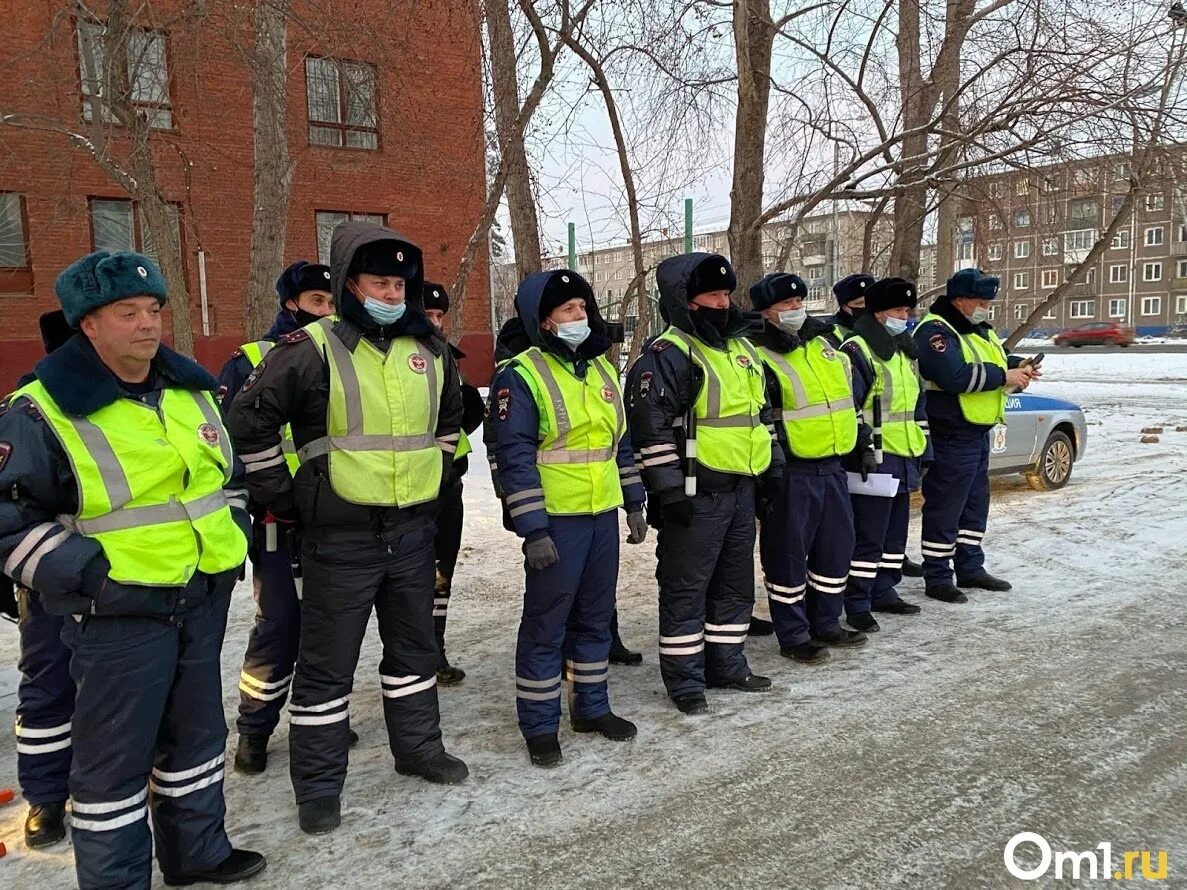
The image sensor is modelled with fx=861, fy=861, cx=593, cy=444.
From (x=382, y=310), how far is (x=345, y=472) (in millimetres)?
656

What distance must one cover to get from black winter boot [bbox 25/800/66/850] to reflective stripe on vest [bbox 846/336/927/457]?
464 cm

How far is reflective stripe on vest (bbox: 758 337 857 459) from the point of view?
191 inches

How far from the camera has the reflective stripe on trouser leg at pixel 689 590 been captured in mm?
4289

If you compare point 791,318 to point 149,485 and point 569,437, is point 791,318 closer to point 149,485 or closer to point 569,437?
point 569,437

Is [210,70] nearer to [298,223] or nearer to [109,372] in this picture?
[298,223]

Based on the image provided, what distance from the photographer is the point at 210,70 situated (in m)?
12.2

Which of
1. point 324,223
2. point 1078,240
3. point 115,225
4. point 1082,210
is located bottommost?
point 1078,240

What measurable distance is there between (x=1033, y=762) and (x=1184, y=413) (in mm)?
17040

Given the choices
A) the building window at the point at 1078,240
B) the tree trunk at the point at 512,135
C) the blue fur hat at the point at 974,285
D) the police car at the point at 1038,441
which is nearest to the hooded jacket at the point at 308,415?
the blue fur hat at the point at 974,285

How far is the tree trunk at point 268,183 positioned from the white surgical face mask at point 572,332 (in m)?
4.16

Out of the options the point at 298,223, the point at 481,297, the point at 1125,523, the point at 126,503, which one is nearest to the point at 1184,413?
the point at 1125,523

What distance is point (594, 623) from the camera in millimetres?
4004

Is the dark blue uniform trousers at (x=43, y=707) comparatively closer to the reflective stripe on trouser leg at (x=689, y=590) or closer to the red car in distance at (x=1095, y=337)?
the reflective stripe on trouser leg at (x=689, y=590)

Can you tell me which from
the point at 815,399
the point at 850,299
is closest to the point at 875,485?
the point at 815,399
